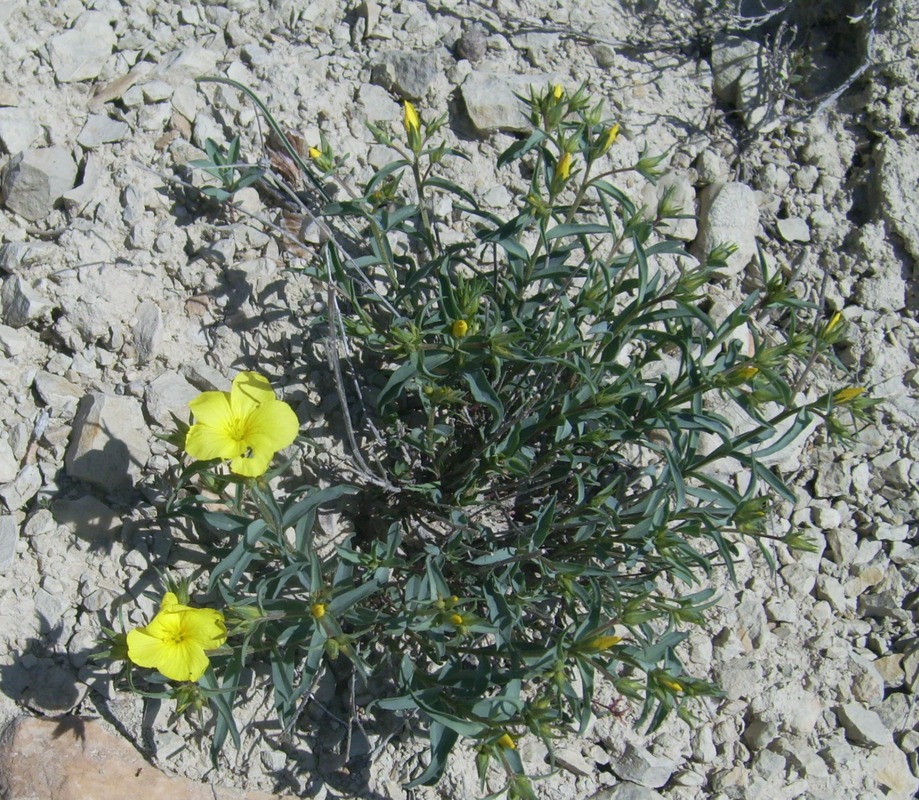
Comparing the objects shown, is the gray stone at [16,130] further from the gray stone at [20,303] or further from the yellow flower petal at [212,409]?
the yellow flower petal at [212,409]

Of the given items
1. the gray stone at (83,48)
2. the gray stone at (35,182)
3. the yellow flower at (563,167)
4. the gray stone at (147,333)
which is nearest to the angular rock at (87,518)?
the gray stone at (147,333)

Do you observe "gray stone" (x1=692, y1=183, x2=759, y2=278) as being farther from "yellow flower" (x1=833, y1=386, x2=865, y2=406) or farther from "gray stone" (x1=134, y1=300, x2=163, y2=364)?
"gray stone" (x1=134, y1=300, x2=163, y2=364)

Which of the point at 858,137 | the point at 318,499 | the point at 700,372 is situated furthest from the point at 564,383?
the point at 858,137

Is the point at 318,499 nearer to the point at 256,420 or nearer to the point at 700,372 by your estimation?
the point at 256,420

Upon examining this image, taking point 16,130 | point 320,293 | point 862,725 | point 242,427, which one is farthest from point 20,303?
point 862,725

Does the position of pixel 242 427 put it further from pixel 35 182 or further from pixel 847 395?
pixel 847 395

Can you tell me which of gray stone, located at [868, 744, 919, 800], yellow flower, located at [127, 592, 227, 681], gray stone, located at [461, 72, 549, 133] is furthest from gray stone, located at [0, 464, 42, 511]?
gray stone, located at [868, 744, 919, 800]

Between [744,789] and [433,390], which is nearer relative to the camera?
[433,390]
